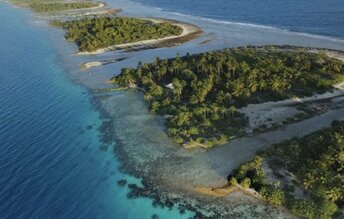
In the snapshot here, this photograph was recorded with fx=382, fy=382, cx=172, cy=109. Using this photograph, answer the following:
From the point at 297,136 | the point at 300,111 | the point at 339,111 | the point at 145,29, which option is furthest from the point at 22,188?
the point at 145,29

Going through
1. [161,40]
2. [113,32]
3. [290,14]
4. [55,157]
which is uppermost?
[290,14]

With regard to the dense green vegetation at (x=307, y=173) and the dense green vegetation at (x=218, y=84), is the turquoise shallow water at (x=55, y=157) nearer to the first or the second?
the dense green vegetation at (x=307, y=173)

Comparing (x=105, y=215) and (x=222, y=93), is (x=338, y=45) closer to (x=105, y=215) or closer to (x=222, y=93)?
(x=222, y=93)

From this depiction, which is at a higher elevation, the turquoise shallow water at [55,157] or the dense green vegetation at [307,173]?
the dense green vegetation at [307,173]

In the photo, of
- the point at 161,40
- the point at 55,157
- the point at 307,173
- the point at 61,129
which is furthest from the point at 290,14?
the point at 55,157

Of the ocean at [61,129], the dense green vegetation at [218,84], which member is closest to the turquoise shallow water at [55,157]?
the ocean at [61,129]

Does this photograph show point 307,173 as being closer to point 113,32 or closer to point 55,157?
point 55,157
